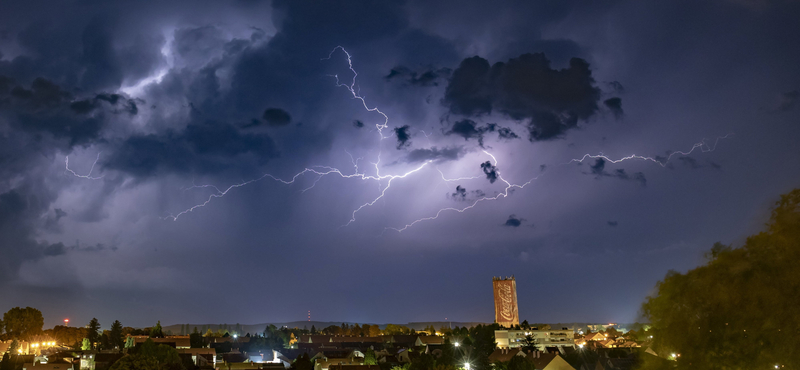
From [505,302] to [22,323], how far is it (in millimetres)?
85627

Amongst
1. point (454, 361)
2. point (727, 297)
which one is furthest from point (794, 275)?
point (454, 361)

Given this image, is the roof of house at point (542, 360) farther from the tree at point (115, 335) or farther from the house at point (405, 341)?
the tree at point (115, 335)

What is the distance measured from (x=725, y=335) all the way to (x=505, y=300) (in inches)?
4067

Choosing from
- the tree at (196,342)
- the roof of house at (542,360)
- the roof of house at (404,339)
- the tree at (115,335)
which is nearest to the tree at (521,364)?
the roof of house at (542,360)

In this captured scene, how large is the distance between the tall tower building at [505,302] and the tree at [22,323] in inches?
3219

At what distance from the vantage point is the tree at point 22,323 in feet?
305

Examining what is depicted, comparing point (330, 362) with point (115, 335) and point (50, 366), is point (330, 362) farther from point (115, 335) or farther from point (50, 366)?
point (115, 335)

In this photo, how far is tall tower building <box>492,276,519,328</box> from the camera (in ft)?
375

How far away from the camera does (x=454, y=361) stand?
57781 millimetres

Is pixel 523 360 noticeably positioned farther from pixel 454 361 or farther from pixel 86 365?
pixel 86 365

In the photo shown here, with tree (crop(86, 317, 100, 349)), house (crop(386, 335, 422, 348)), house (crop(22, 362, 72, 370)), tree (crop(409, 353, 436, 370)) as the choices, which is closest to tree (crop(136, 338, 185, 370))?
house (crop(22, 362, 72, 370))

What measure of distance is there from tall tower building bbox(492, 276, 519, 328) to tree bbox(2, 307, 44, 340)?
81757 mm

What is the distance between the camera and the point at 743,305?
14.9m

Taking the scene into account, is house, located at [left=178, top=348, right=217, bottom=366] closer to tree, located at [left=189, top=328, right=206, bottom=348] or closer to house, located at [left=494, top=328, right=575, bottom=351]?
tree, located at [left=189, top=328, right=206, bottom=348]
